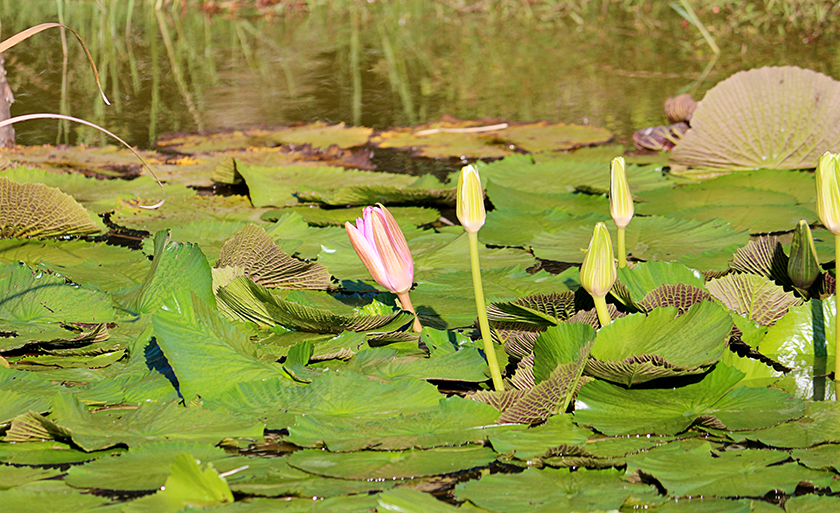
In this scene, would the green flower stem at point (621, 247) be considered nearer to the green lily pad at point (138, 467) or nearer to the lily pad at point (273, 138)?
the green lily pad at point (138, 467)

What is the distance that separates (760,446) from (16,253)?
57.2 inches

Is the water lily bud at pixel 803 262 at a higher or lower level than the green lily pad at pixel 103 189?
higher

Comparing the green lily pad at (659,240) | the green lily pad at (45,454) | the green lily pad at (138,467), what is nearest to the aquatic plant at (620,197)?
the green lily pad at (659,240)

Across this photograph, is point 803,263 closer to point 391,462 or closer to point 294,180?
point 391,462

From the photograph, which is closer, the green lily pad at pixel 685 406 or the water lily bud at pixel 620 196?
the green lily pad at pixel 685 406

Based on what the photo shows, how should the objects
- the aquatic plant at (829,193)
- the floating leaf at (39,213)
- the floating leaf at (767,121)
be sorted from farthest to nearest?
the floating leaf at (767,121)
the floating leaf at (39,213)
the aquatic plant at (829,193)

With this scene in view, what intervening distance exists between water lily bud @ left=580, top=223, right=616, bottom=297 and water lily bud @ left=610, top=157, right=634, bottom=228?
0.51 feet

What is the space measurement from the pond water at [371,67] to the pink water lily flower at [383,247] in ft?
6.09

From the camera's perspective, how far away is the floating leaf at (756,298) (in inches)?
47.2

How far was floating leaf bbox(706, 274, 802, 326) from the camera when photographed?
1198mm

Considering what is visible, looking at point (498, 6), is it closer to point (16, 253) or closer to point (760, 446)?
point (16, 253)

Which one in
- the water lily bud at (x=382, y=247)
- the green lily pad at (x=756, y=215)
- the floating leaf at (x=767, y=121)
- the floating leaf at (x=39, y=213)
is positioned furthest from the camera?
the floating leaf at (x=767, y=121)

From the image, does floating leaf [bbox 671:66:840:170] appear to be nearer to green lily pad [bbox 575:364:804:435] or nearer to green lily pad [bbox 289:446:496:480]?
green lily pad [bbox 575:364:804:435]

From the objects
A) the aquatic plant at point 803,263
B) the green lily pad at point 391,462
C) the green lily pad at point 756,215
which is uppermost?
the aquatic plant at point 803,263
